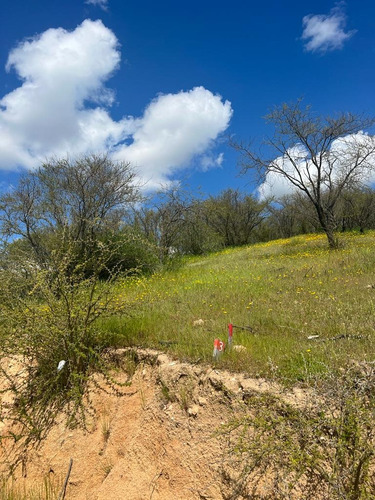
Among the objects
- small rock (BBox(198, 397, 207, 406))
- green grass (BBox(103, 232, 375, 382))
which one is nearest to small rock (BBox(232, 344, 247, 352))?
green grass (BBox(103, 232, 375, 382))

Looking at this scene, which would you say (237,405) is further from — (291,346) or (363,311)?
(363,311)

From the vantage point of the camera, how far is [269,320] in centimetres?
425

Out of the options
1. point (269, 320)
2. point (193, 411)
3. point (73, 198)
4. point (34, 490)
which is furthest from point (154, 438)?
point (73, 198)

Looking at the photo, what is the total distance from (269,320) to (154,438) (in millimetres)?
2158

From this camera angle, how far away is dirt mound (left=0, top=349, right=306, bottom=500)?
2556 mm

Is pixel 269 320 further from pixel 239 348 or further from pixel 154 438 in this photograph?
pixel 154 438

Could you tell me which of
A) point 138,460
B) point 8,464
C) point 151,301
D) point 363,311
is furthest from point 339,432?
point 151,301

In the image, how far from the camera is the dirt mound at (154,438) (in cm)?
256

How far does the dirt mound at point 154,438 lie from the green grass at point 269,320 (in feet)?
0.94

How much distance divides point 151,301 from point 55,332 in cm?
222

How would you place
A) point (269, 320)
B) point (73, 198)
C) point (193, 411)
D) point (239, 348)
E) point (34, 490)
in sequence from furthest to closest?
point (73, 198) → point (269, 320) → point (239, 348) → point (34, 490) → point (193, 411)

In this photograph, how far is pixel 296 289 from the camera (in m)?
5.97

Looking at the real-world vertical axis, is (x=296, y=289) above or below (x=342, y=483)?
above

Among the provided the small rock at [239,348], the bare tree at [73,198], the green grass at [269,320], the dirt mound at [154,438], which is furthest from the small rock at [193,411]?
the bare tree at [73,198]
